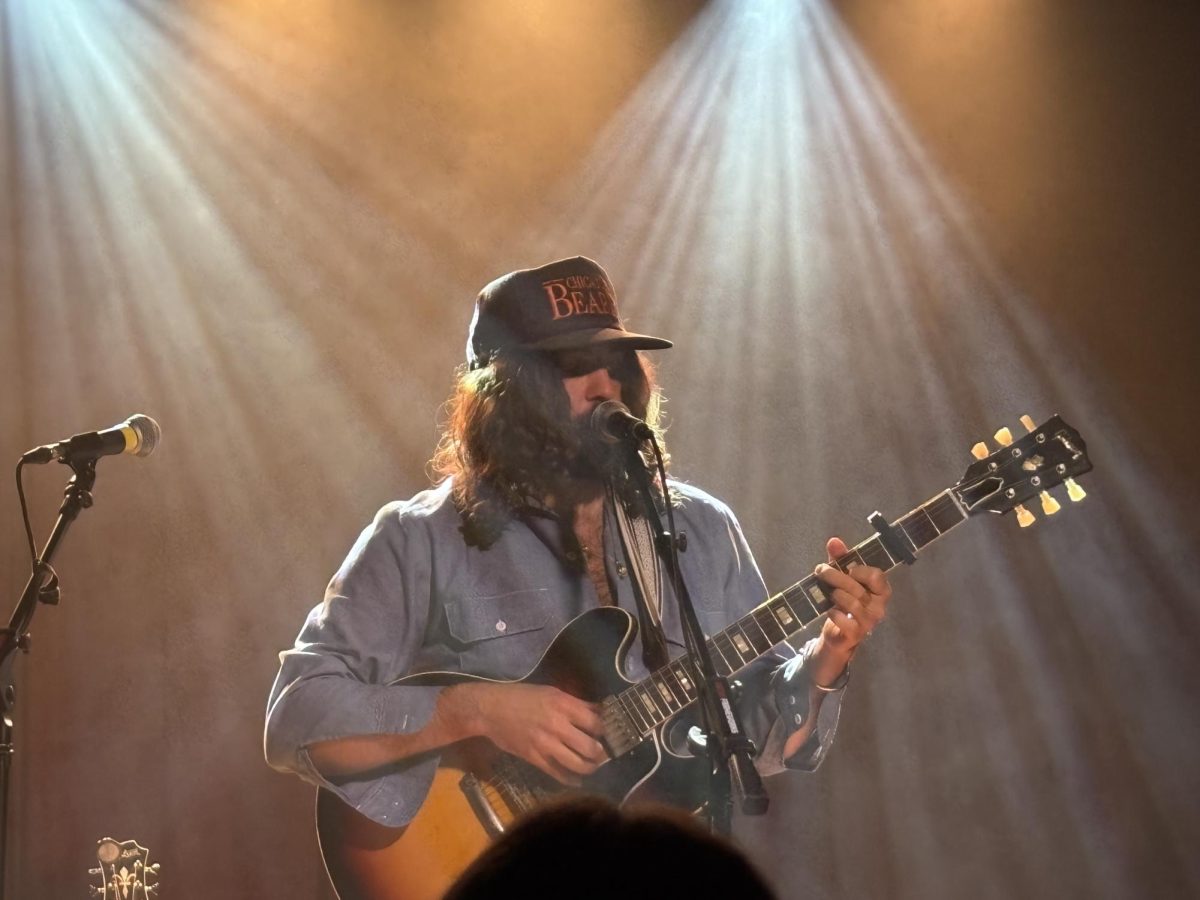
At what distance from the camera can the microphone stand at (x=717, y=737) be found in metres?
2.04

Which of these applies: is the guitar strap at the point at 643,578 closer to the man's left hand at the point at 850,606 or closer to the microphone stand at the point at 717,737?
the microphone stand at the point at 717,737

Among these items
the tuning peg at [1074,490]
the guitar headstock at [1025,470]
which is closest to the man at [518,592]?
the guitar headstock at [1025,470]

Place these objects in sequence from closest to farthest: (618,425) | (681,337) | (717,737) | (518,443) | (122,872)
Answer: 1. (717,737)
2. (618,425)
3. (518,443)
4. (122,872)
5. (681,337)

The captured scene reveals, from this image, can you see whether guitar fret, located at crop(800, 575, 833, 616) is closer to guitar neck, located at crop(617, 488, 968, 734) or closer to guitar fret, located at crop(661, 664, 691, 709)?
guitar neck, located at crop(617, 488, 968, 734)

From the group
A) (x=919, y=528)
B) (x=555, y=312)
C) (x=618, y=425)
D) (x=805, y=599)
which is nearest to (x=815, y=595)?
(x=805, y=599)

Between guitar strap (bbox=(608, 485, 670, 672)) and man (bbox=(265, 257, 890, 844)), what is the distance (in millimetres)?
13

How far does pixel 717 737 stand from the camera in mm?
2139

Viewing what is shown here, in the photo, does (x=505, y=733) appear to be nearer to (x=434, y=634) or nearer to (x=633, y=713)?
(x=633, y=713)

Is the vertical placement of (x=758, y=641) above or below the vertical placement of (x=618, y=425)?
below

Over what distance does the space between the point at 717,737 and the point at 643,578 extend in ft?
1.61

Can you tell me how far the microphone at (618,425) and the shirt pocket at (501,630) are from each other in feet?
1.80

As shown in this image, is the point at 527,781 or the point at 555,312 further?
the point at 555,312

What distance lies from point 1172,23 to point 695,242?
212 centimetres

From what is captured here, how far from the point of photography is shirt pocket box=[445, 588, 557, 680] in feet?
8.97
